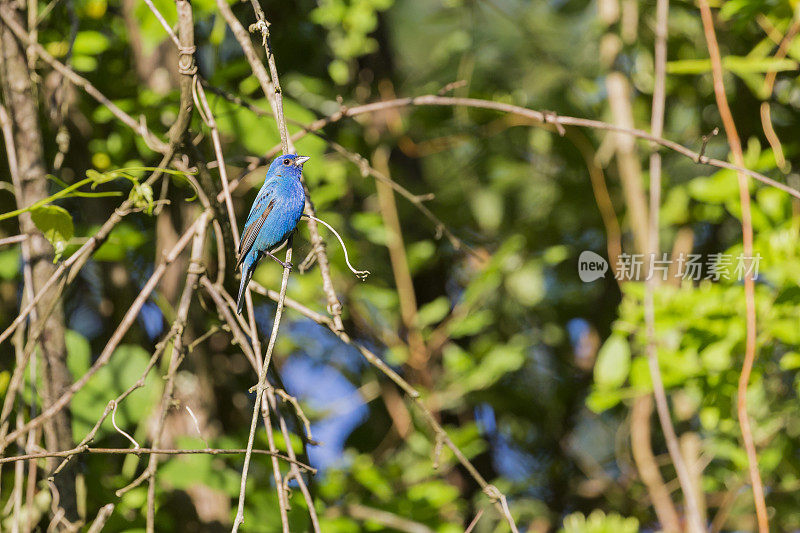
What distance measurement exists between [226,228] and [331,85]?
2310 millimetres

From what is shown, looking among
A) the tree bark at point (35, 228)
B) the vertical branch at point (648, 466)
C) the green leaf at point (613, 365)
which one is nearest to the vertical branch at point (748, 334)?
the green leaf at point (613, 365)

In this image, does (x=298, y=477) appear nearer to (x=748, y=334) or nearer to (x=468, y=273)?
(x=748, y=334)

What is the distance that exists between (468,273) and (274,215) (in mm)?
2568

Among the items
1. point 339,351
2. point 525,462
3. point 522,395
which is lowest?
point 525,462

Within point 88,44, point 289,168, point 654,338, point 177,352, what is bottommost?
point 654,338

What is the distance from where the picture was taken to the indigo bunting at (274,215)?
201 centimetres

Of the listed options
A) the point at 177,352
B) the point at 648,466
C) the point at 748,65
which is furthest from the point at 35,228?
the point at 648,466

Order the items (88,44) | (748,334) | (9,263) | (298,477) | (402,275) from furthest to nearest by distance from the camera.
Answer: (402,275) → (9,263) → (88,44) → (748,334) → (298,477)

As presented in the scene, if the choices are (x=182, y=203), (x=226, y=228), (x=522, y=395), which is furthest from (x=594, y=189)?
(x=226, y=228)

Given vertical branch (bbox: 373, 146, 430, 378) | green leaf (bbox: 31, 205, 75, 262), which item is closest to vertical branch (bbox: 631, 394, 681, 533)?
vertical branch (bbox: 373, 146, 430, 378)

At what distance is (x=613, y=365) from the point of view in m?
3.11

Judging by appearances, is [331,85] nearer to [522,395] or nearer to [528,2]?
[528,2]

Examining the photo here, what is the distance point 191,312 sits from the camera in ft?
10.9

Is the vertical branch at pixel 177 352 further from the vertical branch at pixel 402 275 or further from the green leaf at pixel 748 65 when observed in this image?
the green leaf at pixel 748 65
